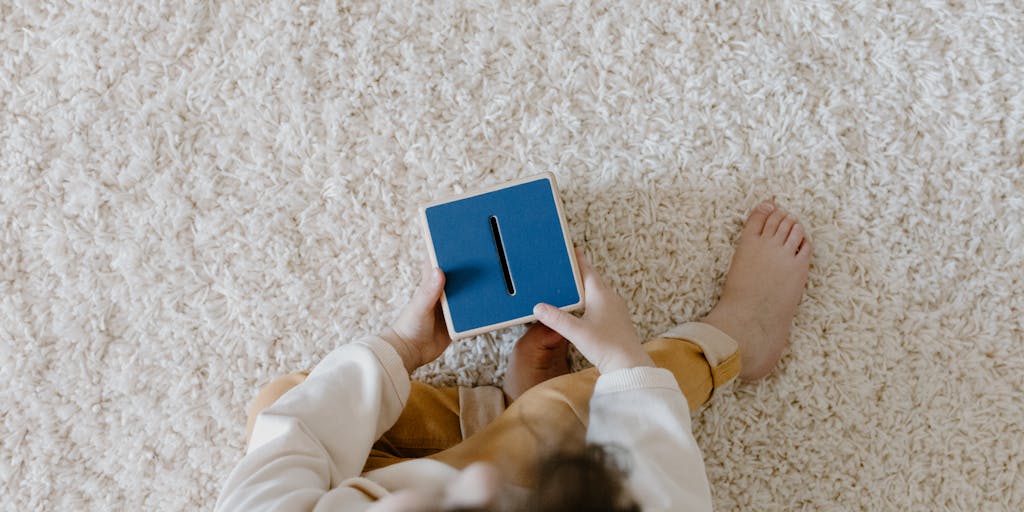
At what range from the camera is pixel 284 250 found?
2.93 ft

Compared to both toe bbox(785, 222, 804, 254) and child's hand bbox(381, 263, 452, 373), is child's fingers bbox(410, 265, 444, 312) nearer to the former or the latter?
child's hand bbox(381, 263, 452, 373)

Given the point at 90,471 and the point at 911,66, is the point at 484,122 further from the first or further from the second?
the point at 90,471

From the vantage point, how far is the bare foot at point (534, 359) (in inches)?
33.1

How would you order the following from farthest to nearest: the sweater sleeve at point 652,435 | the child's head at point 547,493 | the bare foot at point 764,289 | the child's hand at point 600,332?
the bare foot at point 764,289
the child's hand at point 600,332
the sweater sleeve at point 652,435
the child's head at point 547,493

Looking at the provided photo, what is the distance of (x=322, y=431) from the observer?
0.70 m

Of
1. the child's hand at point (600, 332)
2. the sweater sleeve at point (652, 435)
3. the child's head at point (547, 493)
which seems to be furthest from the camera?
the child's hand at point (600, 332)

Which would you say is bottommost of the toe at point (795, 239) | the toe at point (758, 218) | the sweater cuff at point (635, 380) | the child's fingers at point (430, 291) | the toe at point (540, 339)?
the sweater cuff at point (635, 380)

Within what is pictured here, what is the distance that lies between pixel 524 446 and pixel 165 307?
49 centimetres

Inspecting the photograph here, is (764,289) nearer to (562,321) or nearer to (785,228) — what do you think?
(785,228)

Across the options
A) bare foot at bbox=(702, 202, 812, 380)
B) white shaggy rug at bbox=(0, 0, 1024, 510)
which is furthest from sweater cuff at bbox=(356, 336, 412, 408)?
bare foot at bbox=(702, 202, 812, 380)

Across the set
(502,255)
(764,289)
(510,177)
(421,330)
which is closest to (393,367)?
(421,330)

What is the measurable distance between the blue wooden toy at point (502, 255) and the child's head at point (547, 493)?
20cm

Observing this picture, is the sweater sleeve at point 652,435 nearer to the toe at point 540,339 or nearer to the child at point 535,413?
the child at point 535,413

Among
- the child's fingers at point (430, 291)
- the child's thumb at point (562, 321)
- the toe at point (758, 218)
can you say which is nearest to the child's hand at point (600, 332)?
the child's thumb at point (562, 321)
